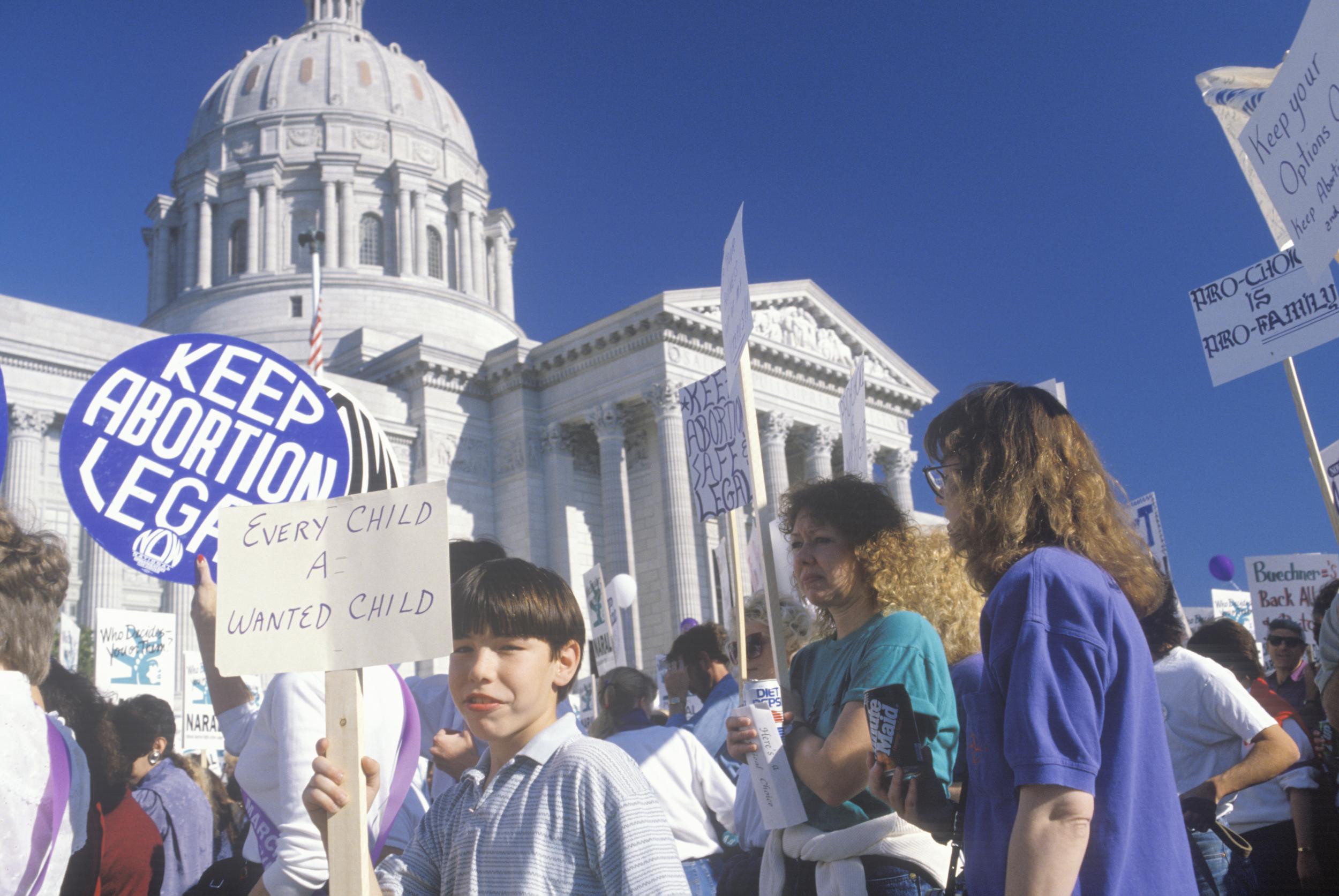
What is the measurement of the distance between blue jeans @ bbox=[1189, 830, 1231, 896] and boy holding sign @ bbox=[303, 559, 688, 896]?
7.27ft

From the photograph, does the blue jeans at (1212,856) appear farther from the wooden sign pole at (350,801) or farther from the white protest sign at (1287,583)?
the white protest sign at (1287,583)

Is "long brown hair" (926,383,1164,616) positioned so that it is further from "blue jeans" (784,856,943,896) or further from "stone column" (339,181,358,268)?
"stone column" (339,181,358,268)

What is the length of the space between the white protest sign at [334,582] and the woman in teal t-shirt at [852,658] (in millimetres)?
1082

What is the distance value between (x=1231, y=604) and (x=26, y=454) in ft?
71.9

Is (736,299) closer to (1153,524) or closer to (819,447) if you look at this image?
(1153,524)

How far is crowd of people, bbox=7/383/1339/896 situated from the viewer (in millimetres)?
Result: 2242

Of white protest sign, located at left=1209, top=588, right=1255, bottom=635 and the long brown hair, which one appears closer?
the long brown hair

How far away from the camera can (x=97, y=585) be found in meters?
24.1

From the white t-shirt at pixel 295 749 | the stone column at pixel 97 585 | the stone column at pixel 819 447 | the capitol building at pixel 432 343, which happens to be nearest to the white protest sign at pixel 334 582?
the white t-shirt at pixel 295 749

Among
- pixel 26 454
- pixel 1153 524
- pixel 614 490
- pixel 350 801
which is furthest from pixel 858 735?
pixel 614 490

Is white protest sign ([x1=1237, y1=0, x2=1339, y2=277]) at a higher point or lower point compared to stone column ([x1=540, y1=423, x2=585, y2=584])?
lower

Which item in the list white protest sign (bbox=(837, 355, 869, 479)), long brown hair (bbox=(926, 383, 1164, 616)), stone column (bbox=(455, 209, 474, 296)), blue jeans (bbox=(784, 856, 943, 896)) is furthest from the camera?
stone column (bbox=(455, 209, 474, 296))

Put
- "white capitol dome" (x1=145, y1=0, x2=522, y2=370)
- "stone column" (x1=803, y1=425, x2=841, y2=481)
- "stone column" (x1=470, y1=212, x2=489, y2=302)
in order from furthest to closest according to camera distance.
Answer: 1. "stone column" (x1=470, y1=212, x2=489, y2=302)
2. "white capitol dome" (x1=145, y1=0, x2=522, y2=370)
3. "stone column" (x1=803, y1=425, x2=841, y2=481)

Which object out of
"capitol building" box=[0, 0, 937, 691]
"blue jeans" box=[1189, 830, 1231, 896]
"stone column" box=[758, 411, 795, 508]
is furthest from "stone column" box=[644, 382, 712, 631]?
"blue jeans" box=[1189, 830, 1231, 896]
